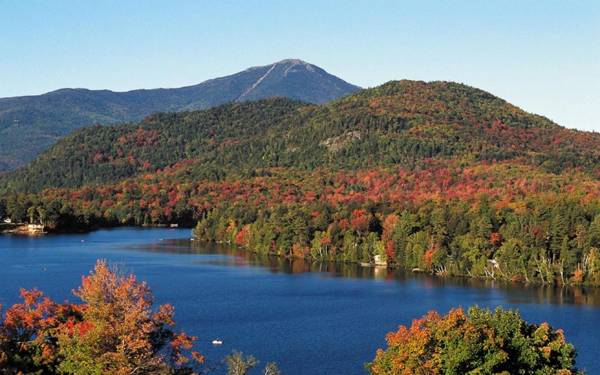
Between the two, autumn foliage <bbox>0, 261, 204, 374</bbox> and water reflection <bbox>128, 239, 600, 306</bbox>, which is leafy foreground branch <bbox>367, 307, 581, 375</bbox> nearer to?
autumn foliage <bbox>0, 261, 204, 374</bbox>

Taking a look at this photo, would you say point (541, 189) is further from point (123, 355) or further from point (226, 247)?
point (123, 355)

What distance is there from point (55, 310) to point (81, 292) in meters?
4.34

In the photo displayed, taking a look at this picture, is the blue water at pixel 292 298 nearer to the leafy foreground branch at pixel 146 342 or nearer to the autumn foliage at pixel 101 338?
the leafy foreground branch at pixel 146 342

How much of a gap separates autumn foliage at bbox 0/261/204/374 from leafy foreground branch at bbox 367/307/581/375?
8.16m

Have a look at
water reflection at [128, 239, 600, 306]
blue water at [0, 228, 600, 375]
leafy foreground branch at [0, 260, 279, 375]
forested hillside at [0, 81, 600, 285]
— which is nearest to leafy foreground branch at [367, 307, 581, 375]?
leafy foreground branch at [0, 260, 279, 375]

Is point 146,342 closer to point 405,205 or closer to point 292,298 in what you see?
point 292,298

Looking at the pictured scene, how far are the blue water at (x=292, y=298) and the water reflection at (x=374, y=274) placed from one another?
0.36 feet

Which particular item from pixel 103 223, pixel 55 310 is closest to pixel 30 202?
pixel 103 223

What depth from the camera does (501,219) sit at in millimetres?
95875

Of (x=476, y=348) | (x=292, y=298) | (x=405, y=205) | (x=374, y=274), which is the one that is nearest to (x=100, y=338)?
(x=476, y=348)

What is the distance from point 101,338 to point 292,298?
42135mm

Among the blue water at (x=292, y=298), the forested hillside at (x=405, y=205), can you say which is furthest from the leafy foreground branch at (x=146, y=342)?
the forested hillside at (x=405, y=205)

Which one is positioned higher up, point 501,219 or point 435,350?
point 501,219

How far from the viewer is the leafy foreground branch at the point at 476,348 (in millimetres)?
36938
